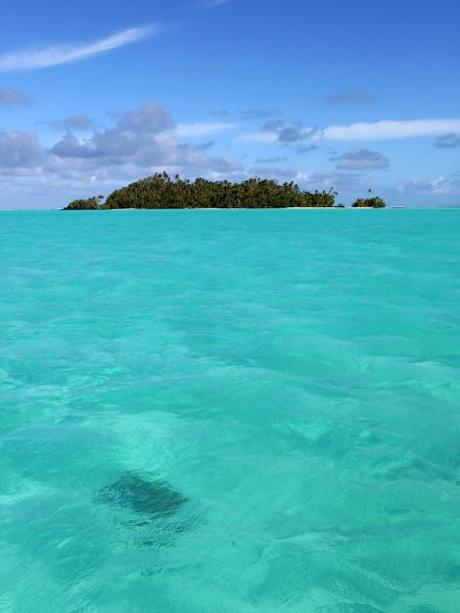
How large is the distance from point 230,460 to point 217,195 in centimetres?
11985

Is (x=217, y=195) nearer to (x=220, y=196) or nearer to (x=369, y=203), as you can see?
(x=220, y=196)

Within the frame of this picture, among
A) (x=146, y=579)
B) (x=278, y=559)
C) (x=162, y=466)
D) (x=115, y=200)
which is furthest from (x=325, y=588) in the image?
(x=115, y=200)

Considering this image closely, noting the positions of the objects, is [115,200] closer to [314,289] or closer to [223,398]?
[314,289]

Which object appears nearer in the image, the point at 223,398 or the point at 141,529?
the point at 141,529

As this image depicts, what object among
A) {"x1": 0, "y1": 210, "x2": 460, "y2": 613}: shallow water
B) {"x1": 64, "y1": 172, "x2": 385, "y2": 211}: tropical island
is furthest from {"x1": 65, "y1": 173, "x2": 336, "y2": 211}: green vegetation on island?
{"x1": 0, "y1": 210, "x2": 460, "y2": 613}: shallow water

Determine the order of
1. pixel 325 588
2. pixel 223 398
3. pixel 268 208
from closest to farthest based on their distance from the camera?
pixel 325 588
pixel 223 398
pixel 268 208

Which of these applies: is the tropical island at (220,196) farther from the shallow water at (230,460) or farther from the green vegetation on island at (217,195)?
the shallow water at (230,460)

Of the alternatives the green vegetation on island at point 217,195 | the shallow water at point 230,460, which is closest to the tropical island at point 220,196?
the green vegetation on island at point 217,195

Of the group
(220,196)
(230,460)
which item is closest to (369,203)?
(220,196)

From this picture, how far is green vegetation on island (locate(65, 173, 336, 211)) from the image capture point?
403ft

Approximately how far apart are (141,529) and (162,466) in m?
1.43

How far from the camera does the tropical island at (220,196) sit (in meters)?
123

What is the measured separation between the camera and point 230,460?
6.36m

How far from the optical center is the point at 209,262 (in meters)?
27.7
